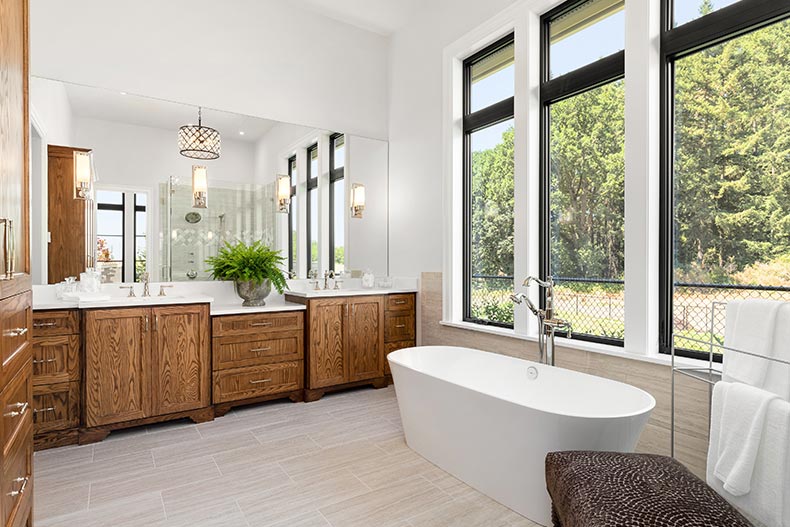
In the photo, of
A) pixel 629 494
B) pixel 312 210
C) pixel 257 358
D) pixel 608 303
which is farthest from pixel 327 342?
pixel 629 494

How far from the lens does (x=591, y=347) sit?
113 inches

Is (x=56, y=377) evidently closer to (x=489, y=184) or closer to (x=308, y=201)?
(x=308, y=201)

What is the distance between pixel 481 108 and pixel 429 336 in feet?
6.91

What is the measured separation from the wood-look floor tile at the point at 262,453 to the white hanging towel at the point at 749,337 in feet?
7.35

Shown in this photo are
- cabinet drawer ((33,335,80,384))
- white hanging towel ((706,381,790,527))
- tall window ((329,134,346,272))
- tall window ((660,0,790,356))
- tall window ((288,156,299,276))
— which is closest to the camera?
white hanging towel ((706,381,790,527))

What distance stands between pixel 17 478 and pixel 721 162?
3.30 m

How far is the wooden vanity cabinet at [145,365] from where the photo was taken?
2.95m

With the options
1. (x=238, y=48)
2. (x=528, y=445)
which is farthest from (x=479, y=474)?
(x=238, y=48)

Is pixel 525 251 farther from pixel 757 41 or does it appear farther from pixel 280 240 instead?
pixel 280 240

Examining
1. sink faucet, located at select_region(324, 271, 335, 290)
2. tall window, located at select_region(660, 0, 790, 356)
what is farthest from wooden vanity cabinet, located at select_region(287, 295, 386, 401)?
tall window, located at select_region(660, 0, 790, 356)

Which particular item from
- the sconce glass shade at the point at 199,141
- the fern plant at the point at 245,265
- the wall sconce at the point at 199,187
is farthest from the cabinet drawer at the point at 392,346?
the sconce glass shade at the point at 199,141

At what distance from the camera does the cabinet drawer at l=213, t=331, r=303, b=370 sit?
343cm

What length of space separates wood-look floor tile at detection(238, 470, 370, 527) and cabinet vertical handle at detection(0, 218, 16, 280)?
142 cm

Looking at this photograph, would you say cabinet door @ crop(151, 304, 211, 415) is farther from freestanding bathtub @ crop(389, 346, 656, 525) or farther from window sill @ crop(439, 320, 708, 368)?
window sill @ crop(439, 320, 708, 368)
